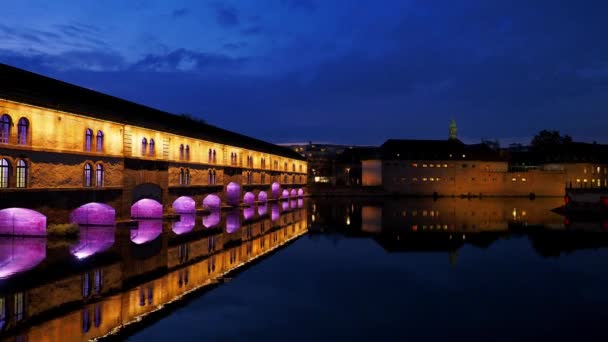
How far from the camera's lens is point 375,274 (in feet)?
62.5

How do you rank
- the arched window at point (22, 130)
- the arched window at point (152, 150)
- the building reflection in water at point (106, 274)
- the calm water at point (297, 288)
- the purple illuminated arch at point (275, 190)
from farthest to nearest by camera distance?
the purple illuminated arch at point (275, 190)
the arched window at point (152, 150)
the arched window at point (22, 130)
the calm water at point (297, 288)
the building reflection in water at point (106, 274)

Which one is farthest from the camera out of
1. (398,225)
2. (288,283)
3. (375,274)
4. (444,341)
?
(398,225)

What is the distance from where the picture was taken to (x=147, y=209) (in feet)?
111

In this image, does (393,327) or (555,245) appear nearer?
(393,327)

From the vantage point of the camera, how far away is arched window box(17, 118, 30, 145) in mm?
21441

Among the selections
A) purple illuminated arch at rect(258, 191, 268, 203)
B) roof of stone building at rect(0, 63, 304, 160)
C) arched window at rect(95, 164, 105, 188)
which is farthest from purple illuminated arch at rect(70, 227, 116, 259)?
purple illuminated arch at rect(258, 191, 268, 203)

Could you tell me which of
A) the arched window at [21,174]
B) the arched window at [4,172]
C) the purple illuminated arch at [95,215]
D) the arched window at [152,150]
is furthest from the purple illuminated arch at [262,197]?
the arched window at [4,172]

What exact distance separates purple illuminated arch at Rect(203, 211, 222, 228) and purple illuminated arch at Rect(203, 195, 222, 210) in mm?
1568

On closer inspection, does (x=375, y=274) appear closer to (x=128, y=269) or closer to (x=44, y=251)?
(x=128, y=269)

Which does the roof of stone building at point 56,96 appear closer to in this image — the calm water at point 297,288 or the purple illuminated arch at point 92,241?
the purple illuminated arch at point 92,241

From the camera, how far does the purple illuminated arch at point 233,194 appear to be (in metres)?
48.8

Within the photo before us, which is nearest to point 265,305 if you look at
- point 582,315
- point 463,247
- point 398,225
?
point 582,315

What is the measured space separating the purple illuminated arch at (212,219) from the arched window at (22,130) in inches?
504

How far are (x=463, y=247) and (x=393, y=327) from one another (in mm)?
16210
